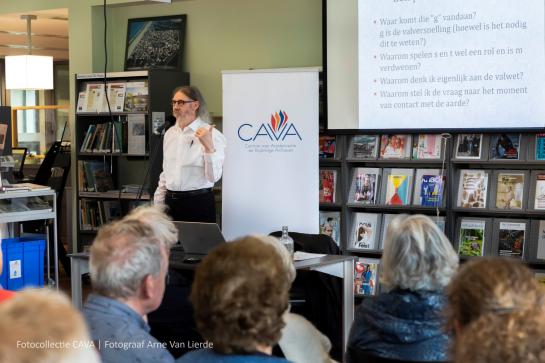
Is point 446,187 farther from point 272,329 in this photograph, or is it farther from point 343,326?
point 272,329

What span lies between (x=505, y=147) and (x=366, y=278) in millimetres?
1450

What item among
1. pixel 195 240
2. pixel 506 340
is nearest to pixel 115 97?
pixel 195 240

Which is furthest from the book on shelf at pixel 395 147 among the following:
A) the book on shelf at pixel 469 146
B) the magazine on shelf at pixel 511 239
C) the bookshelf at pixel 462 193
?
the magazine on shelf at pixel 511 239

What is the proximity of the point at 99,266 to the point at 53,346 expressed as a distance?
1.25 m

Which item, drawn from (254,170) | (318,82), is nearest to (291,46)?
(318,82)

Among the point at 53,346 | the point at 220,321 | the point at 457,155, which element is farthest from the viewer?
the point at 457,155

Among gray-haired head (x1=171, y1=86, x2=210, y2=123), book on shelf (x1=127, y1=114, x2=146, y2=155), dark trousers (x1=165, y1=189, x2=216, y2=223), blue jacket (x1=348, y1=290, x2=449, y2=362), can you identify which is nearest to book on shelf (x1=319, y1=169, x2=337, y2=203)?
dark trousers (x1=165, y1=189, x2=216, y2=223)

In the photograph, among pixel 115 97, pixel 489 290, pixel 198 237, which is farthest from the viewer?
pixel 115 97

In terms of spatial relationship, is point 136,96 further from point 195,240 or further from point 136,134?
point 195,240

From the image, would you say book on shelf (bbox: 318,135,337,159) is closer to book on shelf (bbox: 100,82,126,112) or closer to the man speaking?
the man speaking

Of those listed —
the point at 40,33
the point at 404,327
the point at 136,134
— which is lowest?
the point at 404,327

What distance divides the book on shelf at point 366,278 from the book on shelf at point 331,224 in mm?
320

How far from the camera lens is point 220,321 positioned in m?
1.82

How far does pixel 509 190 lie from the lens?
5.75 m
